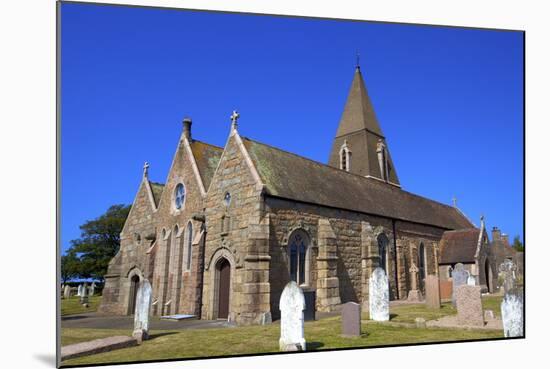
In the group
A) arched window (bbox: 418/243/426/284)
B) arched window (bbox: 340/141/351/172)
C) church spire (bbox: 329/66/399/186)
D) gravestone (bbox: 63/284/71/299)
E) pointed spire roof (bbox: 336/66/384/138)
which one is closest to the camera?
gravestone (bbox: 63/284/71/299)

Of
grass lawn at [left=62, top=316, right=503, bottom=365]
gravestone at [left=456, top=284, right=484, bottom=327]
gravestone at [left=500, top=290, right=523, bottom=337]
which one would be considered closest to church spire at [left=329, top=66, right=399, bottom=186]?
gravestone at [left=456, top=284, right=484, bottom=327]

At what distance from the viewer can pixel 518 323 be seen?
1072cm

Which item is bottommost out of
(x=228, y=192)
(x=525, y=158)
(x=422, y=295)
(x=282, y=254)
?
(x=422, y=295)

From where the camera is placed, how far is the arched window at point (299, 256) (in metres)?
14.1

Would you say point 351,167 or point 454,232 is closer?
point 454,232

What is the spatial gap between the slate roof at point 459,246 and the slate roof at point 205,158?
1168cm

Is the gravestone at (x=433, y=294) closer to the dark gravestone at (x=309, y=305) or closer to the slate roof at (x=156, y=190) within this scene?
the dark gravestone at (x=309, y=305)

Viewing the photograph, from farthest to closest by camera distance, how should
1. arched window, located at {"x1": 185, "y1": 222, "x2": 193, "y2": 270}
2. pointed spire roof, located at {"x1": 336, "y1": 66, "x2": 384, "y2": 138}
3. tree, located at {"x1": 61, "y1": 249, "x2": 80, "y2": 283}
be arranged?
pointed spire roof, located at {"x1": 336, "y1": 66, "x2": 384, "y2": 138} < arched window, located at {"x1": 185, "y1": 222, "x2": 193, "y2": 270} < tree, located at {"x1": 61, "y1": 249, "x2": 80, "y2": 283}

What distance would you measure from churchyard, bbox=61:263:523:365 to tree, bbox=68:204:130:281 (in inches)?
52.3

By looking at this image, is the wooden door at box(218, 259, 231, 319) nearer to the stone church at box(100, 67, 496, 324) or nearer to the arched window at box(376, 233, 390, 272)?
the stone church at box(100, 67, 496, 324)

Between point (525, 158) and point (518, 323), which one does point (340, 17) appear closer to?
point (525, 158)

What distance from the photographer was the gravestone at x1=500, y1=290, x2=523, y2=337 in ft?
34.3

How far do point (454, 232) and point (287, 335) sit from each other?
1545 cm

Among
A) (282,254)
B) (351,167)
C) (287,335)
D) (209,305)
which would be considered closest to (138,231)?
(209,305)
